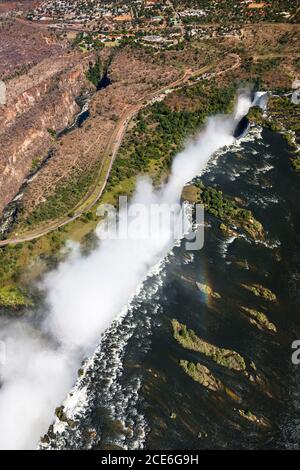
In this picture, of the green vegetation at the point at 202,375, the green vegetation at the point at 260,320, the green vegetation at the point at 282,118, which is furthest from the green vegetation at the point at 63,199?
the green vegetation at the point at 282,118

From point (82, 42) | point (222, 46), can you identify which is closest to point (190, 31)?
point (222, 46)

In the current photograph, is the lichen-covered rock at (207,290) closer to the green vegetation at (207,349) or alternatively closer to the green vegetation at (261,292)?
the green vegetation at (261,292)

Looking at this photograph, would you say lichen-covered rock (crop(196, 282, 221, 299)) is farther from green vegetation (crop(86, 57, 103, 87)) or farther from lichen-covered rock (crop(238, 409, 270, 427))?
green vegetation (crop(86, 57, 103, 87))

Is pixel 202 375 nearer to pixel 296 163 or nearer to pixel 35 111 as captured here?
pixel 296 163

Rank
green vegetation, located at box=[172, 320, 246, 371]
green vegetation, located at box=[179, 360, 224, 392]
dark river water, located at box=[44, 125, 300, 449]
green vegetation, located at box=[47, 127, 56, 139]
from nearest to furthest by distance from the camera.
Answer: dark river water, located at box=[44, 125, 300, 449] → green vegetation, located at box=[179, 360, 224, 392] → green vegetation, located at box=[172, 320, 246, 371] → green vegetation, located at box=[47, 127, 56, 139]

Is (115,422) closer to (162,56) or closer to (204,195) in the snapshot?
(204,195)

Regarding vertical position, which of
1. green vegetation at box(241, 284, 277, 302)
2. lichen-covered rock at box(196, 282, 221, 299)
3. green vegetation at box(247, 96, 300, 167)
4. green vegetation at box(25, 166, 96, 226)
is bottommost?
green vegetation at box(241, 284, 277, 302)

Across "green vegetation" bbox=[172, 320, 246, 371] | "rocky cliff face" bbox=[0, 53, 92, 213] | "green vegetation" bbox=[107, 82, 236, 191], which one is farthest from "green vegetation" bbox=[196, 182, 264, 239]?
"rocky cliff face" bbox=[0, 53, 92, 213]
